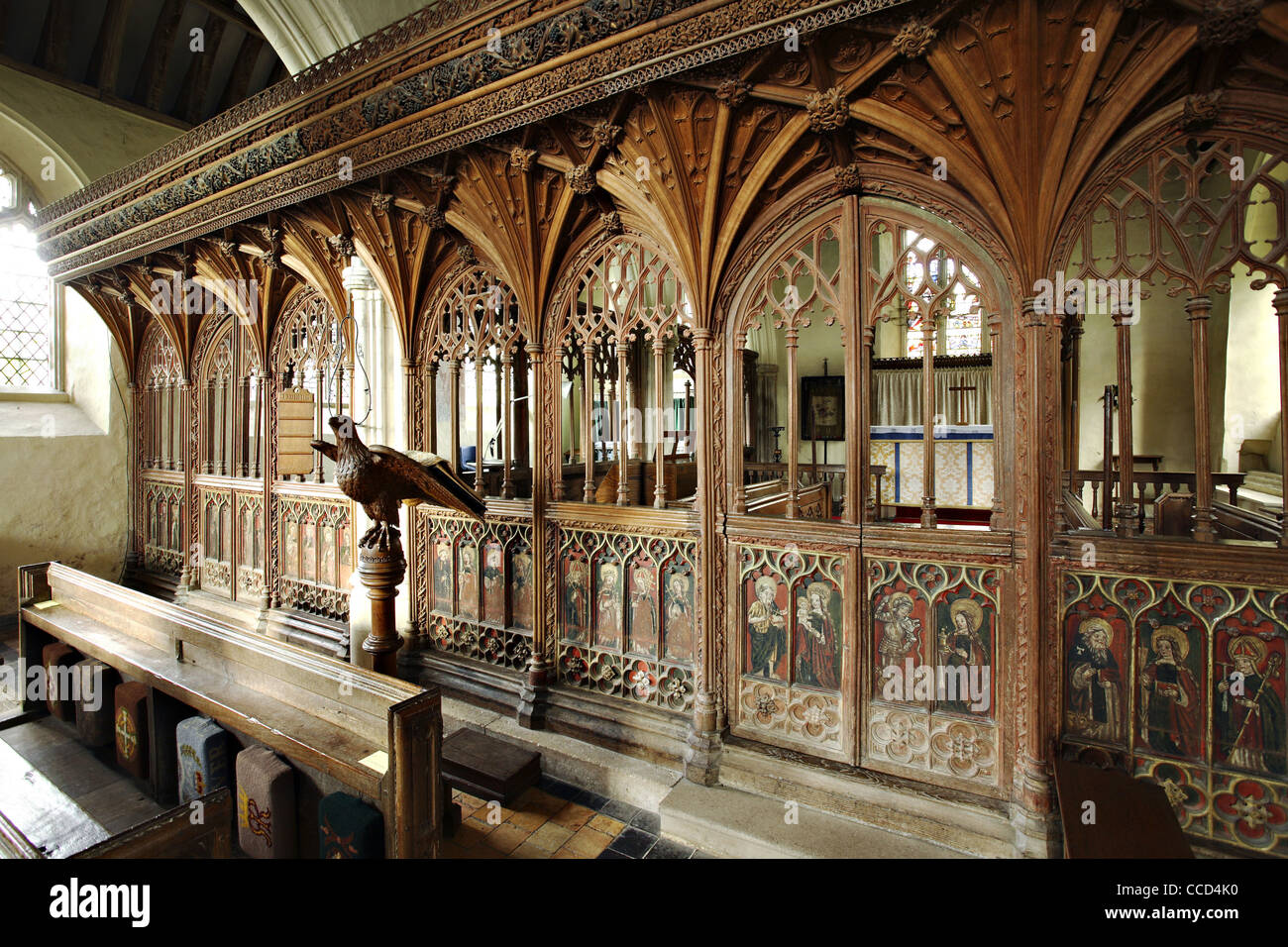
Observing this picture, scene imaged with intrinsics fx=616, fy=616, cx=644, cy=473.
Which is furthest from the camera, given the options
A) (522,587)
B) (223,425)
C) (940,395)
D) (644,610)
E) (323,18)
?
(940,395)

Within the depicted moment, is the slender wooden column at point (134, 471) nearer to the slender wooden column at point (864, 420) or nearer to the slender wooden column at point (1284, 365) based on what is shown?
the slender wooden column at point (864, 420)

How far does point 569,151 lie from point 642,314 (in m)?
0.83

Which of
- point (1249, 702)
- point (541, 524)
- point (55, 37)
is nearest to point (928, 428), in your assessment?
point (1249, 702)

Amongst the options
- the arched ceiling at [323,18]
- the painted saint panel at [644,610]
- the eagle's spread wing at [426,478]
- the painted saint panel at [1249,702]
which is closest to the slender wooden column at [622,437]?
the painted saint panel at [644,610]

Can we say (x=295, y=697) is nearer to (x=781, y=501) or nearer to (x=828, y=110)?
(x=781, y=501)

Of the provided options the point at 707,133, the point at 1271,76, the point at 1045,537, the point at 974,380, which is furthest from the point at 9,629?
the point at 974,380

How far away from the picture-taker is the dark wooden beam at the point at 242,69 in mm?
7971

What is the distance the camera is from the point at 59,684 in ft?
10.1

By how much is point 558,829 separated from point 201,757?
1.43m

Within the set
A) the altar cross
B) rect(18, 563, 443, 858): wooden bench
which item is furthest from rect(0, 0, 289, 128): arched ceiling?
the altar cross

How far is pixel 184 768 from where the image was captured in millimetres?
2258

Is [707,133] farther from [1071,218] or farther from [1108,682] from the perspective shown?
[1108,682]

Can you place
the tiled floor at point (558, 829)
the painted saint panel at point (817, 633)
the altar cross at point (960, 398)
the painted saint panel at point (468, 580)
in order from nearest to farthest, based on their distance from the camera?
the tiled floor at point (558, 829), the painted saint panel at point (817, 633), the painted saint panel at point (468, 580), the altar cross at point (960, 398)

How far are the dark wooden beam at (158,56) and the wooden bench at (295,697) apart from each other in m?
7.26
